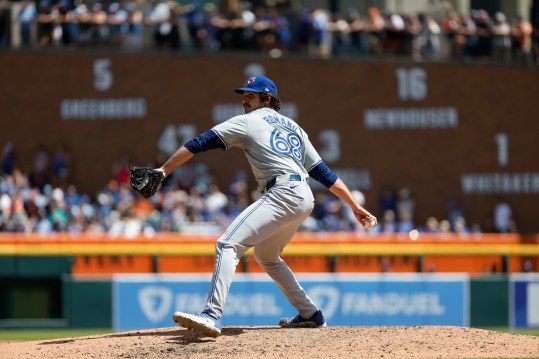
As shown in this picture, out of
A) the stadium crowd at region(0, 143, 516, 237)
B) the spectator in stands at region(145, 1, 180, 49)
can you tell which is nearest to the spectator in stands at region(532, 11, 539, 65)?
the stadium crowd at region(0, 143, 516, 237)

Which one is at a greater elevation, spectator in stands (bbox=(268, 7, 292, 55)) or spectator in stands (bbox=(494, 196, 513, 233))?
spectator in stands (bbox=(268, 7, 292, 55))

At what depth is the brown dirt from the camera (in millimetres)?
7734

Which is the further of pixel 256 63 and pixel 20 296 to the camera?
pixel 256 63

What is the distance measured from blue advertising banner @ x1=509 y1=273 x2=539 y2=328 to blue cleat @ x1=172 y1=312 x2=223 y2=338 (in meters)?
10.0

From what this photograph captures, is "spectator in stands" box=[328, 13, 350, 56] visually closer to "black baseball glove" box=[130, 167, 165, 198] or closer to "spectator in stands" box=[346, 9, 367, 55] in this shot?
"spectator in stands" box=[346, 9, 367, 55]

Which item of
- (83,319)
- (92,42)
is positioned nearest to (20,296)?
(83,319)

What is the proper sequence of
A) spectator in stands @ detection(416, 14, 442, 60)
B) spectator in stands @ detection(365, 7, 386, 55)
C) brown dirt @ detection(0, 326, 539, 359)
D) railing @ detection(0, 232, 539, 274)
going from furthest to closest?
spectator in stands @ detection(416, 14, 442, 60)
spectator in stands @ detection(365, 7, 386, 55)
railing @ detection(0, 232, 539, 274)
brown dirt @ detection(0, 326, 539, 359)

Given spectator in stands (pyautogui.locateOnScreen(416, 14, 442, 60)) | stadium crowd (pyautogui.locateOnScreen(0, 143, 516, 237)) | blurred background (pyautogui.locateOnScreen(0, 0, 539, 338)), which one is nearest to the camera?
stadium crowd (pyautogui.locateOnScreen(0, 143, 516, 237))

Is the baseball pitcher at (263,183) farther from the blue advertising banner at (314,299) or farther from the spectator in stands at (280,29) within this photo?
the spectator in stands at (280,29)

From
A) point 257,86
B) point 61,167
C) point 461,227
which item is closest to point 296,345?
point 257,86

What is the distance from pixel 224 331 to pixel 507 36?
16.2m

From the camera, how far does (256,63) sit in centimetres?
2247

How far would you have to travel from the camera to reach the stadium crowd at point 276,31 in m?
21.6

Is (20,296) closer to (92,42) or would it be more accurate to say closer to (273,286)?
(273,286)
